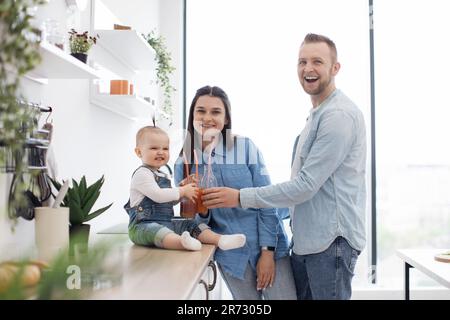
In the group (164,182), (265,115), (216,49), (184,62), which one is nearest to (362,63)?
(265,115)

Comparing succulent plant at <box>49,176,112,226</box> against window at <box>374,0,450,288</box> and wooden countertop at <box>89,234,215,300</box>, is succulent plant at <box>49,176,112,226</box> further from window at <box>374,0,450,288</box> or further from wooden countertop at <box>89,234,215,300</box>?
window at <box>374,0,450,288</box>

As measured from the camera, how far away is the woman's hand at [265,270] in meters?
1.79

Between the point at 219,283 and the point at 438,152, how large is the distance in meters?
2.00

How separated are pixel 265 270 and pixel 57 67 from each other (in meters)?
0.95

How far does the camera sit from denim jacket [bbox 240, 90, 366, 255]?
5.53 feet

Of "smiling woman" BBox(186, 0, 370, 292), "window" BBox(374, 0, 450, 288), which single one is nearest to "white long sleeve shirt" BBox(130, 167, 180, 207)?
"smiling woman" BBox(186, 0, 370, 292)

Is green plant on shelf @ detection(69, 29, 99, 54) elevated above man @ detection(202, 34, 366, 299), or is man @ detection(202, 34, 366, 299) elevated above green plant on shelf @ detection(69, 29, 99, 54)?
green plant on shelf @ detection(69, 29, 99, 54)

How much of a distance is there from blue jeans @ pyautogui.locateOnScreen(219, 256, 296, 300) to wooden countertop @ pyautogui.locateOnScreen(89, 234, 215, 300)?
0.23 metres

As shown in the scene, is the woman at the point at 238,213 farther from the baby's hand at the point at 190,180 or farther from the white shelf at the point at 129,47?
the white shelf at the point at 129,47

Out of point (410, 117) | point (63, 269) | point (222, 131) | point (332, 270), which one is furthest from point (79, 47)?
point (410, 117)

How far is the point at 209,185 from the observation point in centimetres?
178
